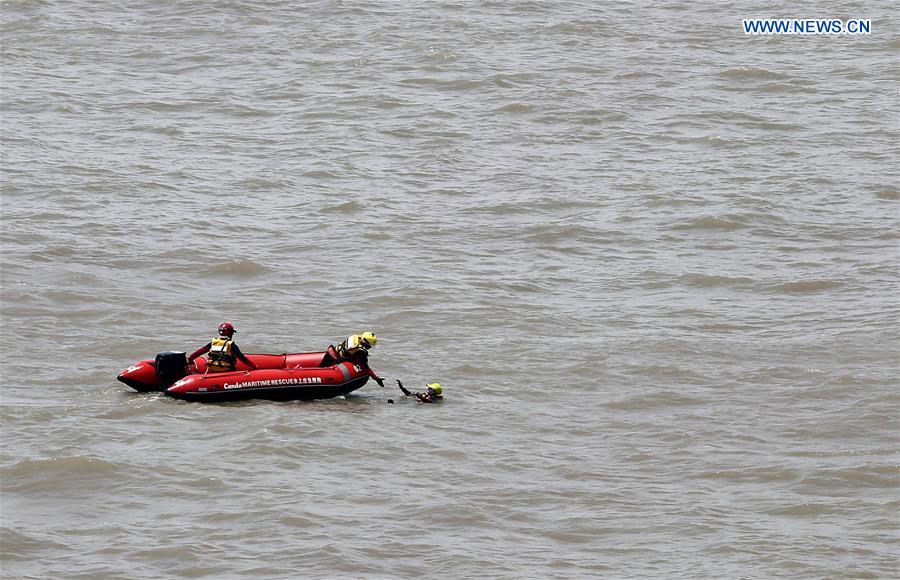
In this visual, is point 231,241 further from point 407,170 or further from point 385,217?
point 407,170

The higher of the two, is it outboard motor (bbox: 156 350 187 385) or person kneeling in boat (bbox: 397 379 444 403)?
outboard motor (bbox: 156 350 187 385)

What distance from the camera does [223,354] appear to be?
1750 cm

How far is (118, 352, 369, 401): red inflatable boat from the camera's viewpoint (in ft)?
57.0

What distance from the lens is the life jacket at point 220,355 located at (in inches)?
689

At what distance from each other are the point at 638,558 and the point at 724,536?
1.03 meters

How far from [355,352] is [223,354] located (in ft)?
5.16

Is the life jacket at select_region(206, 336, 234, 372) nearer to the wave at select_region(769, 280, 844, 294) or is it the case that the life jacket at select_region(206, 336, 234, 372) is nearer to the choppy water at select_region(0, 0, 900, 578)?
the choppy water at select_region(0, 0, 900, 578)

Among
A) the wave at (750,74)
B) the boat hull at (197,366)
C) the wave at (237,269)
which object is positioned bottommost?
the boat hull at (197,366)

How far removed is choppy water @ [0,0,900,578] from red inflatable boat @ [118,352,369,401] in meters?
0.21

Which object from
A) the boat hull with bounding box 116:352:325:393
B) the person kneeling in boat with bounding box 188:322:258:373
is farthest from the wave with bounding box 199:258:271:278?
the person kneeling in boat with bounding box 188:322:258:373

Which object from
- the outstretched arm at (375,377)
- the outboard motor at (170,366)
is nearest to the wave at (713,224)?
the outstretched arm at (375,377)

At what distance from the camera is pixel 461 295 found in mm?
21578

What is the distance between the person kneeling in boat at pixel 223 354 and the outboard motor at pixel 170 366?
0.13 m

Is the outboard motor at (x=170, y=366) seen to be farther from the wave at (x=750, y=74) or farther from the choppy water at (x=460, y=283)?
the wave at (x=750, y=74)
